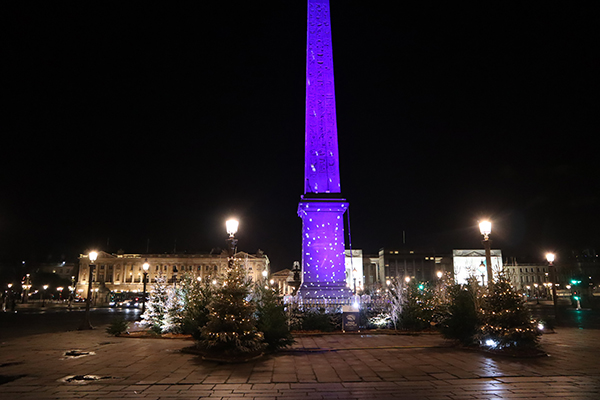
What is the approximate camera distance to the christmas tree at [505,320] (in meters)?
9.90

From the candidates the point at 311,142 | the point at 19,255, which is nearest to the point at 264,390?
the point at 311,142

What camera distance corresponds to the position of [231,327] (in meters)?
9.50

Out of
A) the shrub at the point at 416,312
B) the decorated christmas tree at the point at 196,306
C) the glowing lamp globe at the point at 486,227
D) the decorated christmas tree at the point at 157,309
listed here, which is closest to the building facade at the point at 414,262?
the shrub at the point at 416,312

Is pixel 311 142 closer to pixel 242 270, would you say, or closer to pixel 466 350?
pixel 242 270

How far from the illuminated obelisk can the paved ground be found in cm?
555

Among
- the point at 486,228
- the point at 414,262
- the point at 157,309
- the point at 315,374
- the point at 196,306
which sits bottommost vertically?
the point at 315,374

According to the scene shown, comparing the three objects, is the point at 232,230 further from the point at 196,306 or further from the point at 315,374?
the point at 315,374

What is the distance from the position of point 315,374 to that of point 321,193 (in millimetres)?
10794

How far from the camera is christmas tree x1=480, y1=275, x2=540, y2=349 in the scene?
990 centimetres

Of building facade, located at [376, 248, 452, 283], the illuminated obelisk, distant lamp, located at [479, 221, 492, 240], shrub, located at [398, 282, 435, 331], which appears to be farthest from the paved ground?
building facade, located at [376, 248, 452, 283]

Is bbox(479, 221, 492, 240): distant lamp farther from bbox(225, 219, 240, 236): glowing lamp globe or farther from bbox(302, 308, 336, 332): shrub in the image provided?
bbox(225, 219, 240, 236): glowing lamp globe

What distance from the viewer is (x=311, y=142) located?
18438mm

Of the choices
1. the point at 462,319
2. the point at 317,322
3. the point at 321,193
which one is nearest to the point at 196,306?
the point at 317,322

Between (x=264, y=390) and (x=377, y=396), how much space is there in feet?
5.79
